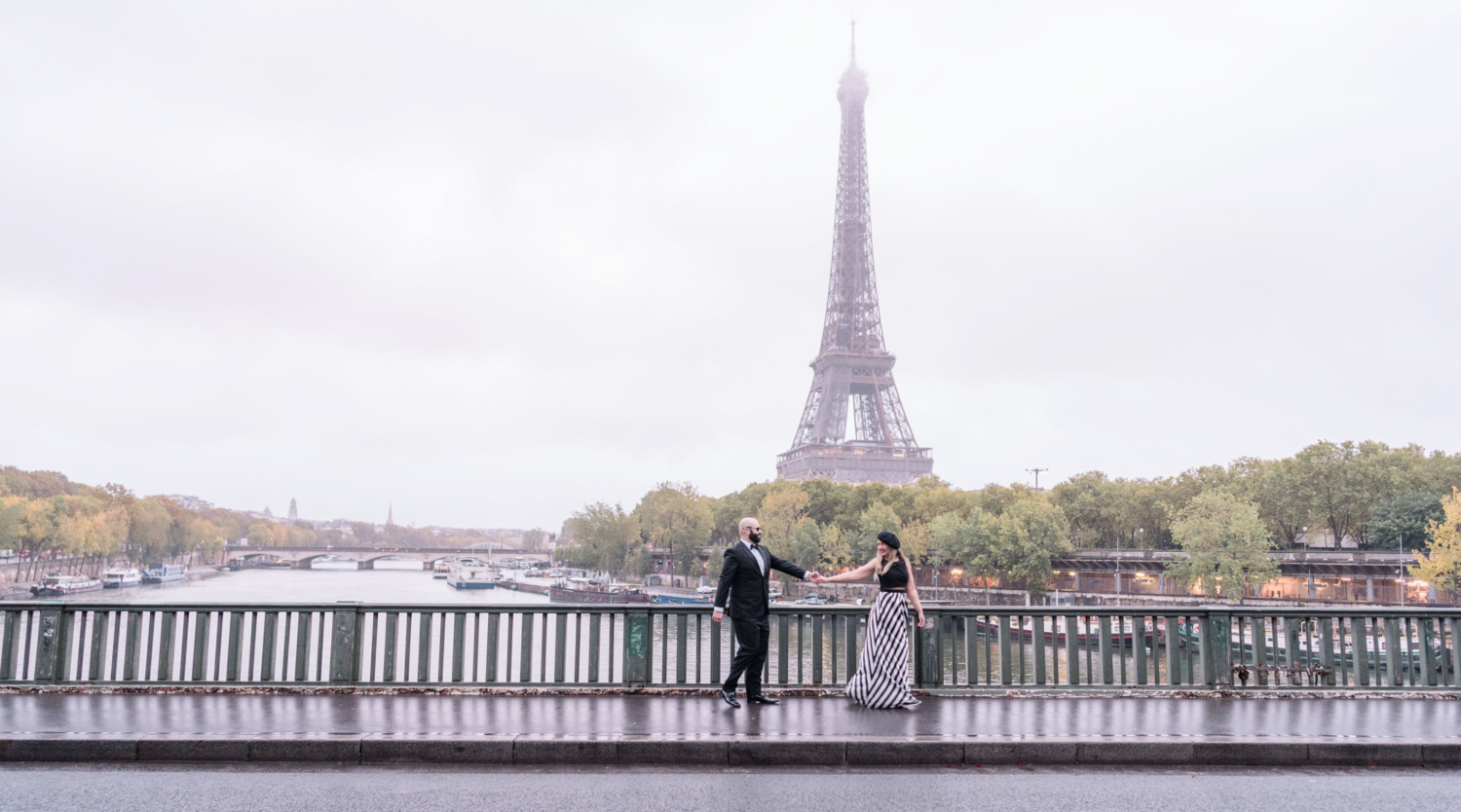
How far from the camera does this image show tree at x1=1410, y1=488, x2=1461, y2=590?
54719 mm

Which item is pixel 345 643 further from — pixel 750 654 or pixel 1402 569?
pixel 1402 569

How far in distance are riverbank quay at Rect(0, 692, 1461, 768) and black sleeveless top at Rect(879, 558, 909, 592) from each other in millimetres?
1253

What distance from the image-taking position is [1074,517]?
93562mm

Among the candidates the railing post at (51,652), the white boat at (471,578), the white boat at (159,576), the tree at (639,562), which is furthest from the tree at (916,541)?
the white boat at (159,576)

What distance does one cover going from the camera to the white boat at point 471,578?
111000 millimetres

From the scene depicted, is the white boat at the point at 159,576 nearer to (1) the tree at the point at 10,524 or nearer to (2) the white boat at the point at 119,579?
(2) the white boat at the point at 119,579

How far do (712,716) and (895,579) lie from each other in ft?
7.80

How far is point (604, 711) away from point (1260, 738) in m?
6.14

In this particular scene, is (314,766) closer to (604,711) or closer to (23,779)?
(23,779)

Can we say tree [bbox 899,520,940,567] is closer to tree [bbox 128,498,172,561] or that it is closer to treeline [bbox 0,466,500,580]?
treeline [bbox 0,466,500,580]

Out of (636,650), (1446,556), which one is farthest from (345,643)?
(1446,556)

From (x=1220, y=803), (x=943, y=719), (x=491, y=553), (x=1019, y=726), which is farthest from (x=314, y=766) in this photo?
(x=491, y=553)

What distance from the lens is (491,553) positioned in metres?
184

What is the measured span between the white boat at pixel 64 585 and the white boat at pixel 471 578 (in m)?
34.9
